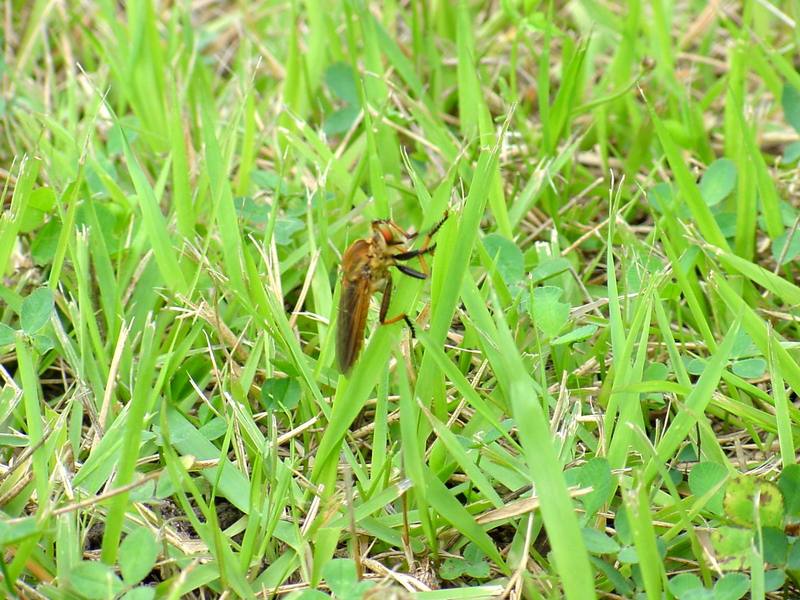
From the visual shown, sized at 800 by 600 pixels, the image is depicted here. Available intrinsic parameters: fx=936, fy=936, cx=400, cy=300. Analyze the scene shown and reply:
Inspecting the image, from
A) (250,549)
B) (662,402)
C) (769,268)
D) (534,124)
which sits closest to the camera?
(250,549)

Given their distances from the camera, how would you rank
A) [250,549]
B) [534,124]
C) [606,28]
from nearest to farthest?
[250,549] < [534,124] < [606,28]

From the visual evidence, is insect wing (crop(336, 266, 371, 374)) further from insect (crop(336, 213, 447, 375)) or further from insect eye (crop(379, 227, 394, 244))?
insect eye (crop(379, 227, 394, 244))

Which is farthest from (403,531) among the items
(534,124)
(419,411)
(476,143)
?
(534,124)

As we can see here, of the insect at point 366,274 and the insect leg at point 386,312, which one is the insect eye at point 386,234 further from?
the insect leg at point 386,312

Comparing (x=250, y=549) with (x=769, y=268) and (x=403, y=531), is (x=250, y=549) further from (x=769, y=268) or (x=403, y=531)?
(x=769, y=268)

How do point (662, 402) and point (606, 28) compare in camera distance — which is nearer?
point (662, 402)

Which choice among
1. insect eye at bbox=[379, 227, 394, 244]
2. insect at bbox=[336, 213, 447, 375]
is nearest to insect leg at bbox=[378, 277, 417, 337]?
insect at bbox=[336, 213, 447, 375]

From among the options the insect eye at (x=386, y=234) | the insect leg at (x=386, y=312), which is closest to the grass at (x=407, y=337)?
the insect leg at (x=386, y=312)
